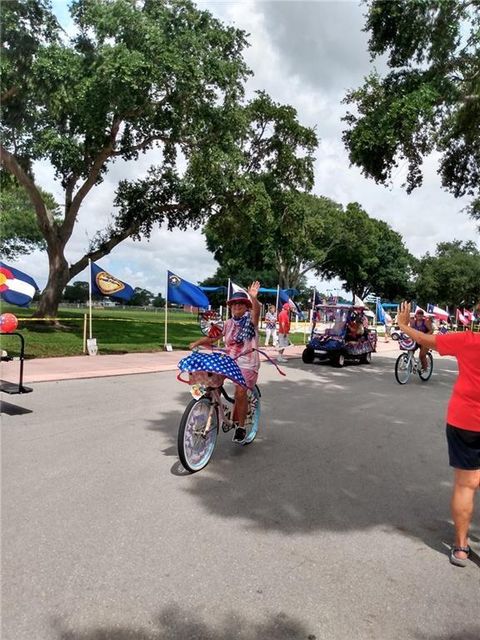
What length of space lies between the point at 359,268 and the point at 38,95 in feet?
147

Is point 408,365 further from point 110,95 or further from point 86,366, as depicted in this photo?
point 110,95

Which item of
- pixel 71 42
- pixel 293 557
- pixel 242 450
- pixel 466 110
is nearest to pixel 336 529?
pixel 293 557

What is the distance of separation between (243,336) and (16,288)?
652cm

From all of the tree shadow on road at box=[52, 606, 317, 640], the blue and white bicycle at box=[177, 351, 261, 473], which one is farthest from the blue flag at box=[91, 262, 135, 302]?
the tree shadow on road at box=[52, 606, 317, 640]

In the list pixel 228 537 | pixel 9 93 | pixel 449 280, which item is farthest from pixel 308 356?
pixel 449 280

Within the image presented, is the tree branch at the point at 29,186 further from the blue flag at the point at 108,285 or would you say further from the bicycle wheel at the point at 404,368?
the bicycle wheel at the point at 404,368

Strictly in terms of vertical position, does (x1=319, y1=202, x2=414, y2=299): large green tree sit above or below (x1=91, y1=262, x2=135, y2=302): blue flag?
above

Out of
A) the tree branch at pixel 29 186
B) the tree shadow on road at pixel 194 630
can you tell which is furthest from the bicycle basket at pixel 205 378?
the tree branch at pixel 29 186

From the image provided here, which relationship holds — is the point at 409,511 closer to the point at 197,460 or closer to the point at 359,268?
the point at 197,460

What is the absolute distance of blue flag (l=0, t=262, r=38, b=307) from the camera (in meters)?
10.5

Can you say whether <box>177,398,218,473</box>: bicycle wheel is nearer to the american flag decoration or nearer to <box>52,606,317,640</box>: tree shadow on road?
the american flag decoration

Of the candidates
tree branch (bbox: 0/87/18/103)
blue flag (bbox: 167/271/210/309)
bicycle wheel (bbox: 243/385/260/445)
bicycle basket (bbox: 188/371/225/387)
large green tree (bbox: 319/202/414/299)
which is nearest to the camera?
bicycle basket (bbox: 188/371/225/387)

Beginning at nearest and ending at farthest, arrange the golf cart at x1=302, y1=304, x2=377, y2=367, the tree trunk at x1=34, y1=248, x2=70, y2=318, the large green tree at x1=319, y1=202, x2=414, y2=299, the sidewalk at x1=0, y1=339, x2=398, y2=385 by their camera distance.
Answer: the sidewalk at x1=0, y1=339, x2=398, y2=385
the golf cart at x1=302, y1=304, x2=377, y2=367
the tree trunk at x1=34, y1=248, x2=70, y2=318
the large green tree at x1=319, y1=202, x2=414, y2=299

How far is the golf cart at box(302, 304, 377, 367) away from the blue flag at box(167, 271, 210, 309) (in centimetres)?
379
